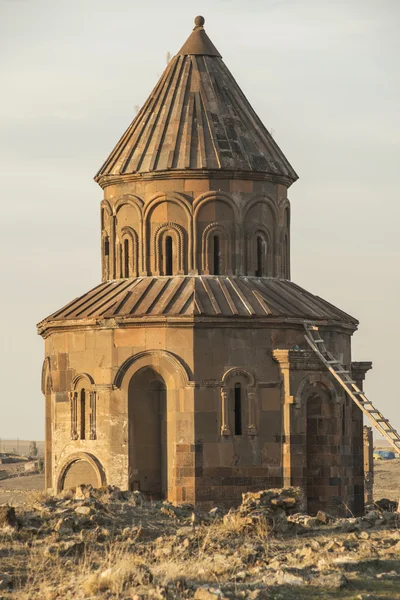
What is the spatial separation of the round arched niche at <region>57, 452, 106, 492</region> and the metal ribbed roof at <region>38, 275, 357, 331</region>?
10.5ft

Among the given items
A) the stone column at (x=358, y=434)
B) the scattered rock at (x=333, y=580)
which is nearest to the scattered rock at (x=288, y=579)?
the scattered rock at (x=333, y=580)

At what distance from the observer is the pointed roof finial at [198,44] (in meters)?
40.2

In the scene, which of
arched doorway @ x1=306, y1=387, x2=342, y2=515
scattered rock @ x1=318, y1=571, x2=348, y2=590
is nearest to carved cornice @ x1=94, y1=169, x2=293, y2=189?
arched doorway @ x1=306, y1=387, x2=342, y2=515

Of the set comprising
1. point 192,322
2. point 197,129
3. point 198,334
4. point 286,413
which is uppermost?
point 197,129

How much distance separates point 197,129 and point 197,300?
4.37m

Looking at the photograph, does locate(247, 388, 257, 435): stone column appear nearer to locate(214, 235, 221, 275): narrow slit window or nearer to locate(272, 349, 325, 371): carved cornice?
locate(272, 349, 325, 371): carved cornice

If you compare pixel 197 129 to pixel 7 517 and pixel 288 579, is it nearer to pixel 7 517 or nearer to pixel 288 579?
pixel 7 517

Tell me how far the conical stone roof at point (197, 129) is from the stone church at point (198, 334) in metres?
0.04

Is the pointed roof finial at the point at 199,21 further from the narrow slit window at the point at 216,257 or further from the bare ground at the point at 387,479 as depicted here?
the bare ground at the point at 387,479

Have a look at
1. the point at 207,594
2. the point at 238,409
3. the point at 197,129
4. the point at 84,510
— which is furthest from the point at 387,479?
the point at 207,594

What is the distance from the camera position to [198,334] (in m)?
36.6

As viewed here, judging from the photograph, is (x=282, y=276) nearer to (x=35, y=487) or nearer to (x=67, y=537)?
(x=67, y=537)

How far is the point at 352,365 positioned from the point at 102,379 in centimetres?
645

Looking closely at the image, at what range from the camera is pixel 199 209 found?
38438mm
